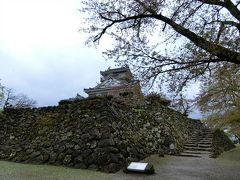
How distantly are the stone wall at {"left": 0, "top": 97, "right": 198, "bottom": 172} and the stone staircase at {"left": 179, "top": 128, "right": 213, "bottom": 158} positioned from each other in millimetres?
540

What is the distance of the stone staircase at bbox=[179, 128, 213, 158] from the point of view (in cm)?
1257

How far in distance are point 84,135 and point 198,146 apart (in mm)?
6692

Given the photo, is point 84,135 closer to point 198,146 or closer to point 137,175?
point 137,175

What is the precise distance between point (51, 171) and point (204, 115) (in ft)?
33.8

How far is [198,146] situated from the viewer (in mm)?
14266

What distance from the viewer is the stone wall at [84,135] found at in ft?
→ 30.5

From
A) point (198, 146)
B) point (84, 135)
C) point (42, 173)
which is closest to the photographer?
point (42, 173)

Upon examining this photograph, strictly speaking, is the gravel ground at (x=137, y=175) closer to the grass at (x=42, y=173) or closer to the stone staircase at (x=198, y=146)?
the grass at (x=42, y=173)

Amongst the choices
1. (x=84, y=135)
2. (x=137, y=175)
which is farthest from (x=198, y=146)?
(x=137, y=175)

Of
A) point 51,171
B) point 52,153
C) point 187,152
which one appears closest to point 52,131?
point 52,153

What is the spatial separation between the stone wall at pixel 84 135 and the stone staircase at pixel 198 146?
54 cm

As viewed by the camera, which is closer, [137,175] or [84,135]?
[137,175]

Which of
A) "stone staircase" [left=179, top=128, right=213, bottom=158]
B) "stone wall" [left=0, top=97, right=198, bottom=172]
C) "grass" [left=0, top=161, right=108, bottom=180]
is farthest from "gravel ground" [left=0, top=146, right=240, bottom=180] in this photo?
"stone staircase" [left=179, top=128, right=213, bottom=158]

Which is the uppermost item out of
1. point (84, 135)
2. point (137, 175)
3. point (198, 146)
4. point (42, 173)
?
point (198, 146)
